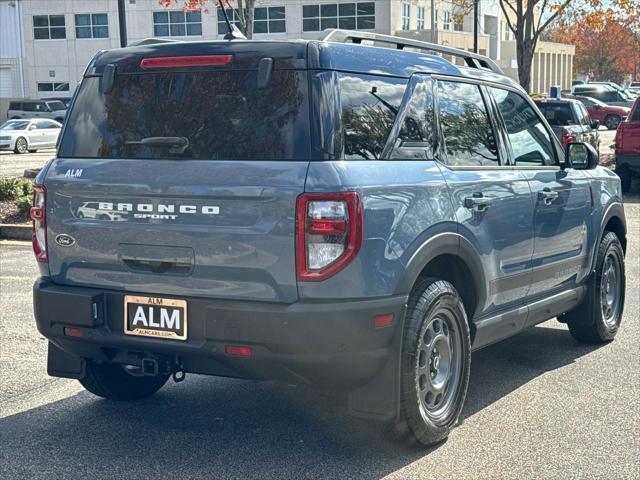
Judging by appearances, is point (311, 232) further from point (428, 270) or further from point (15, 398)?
point (15, 398)

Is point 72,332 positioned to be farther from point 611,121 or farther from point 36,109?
point 611,121

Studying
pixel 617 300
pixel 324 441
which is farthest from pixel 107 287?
pixel 617 300

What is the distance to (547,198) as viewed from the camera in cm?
613

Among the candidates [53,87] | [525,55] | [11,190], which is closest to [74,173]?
[11,190]

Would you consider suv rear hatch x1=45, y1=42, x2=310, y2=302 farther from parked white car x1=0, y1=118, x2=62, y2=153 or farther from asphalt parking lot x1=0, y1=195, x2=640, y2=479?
parked white car x1=0, y1=118, x2=62, y2=153

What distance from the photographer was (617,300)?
7.48 meters

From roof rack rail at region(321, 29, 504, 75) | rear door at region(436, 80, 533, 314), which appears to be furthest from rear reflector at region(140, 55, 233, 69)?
rear door at region(436, 80, 533, 314)

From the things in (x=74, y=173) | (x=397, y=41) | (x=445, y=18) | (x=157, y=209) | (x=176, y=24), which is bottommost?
(x=157, y=209)

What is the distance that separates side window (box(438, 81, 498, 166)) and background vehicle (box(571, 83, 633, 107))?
49.1 m

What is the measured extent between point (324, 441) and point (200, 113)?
1.84 metres

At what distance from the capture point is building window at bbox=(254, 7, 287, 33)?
62531mm

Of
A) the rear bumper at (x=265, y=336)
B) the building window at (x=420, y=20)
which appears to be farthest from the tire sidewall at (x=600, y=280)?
the building window at (x=420, y=20)

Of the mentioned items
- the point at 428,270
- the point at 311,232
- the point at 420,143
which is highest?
the point at 420,143

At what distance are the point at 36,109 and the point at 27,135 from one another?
39.0 feet
